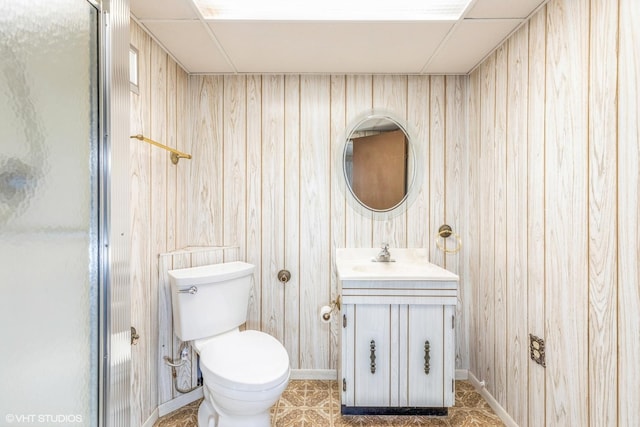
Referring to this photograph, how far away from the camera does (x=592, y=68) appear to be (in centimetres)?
115

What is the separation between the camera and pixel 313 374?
2.14 m

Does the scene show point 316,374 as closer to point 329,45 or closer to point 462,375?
point 462,375

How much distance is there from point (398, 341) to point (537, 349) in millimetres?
615

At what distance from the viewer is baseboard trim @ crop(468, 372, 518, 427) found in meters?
1.65

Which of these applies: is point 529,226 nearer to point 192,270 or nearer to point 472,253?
point 472,253

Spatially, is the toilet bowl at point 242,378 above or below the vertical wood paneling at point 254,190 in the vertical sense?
below

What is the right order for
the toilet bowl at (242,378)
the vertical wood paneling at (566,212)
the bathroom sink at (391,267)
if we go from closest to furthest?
the vertical wood paneling at (566,212) → the toilet bowl at (242,378) → the bathroom sink at (391,267)

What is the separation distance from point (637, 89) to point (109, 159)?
1.54 m

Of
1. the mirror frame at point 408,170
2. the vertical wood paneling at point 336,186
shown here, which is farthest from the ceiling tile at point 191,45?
the mirror frame at point 408,170

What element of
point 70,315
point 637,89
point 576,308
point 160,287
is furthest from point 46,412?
point 637,89

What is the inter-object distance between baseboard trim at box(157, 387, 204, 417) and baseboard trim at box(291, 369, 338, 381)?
59cm

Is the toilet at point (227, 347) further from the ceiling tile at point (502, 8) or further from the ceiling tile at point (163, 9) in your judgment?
the ceiling tile at point (502, 8)

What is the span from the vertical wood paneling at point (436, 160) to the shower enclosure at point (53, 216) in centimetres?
185

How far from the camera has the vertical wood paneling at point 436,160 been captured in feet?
6.99
